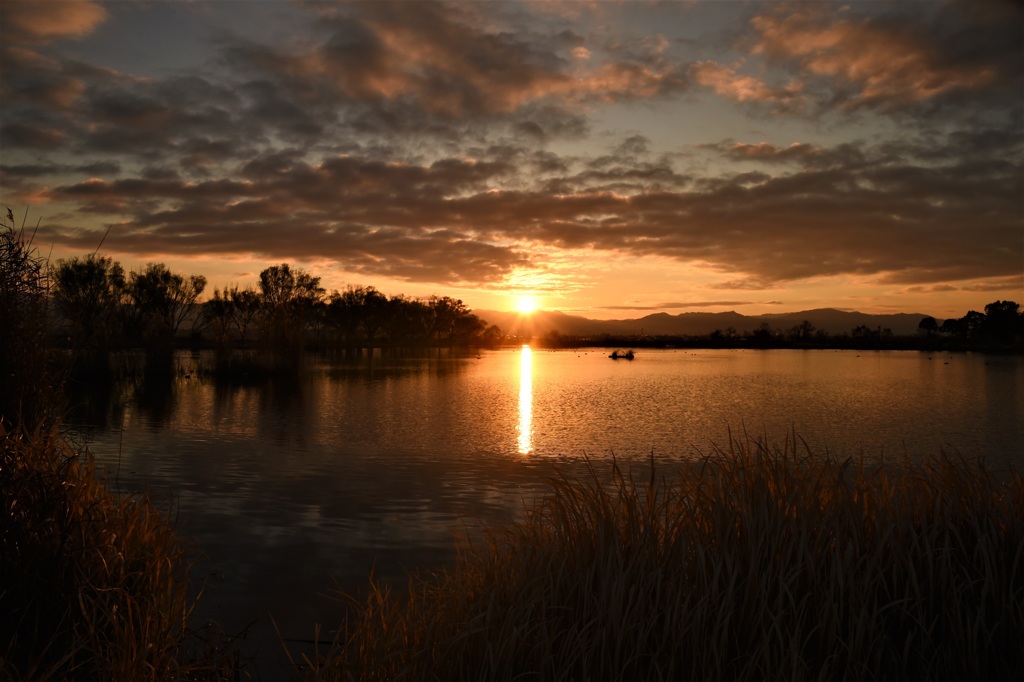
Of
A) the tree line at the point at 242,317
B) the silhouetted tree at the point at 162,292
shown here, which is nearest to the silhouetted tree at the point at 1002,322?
the tree line at the point at 242,317

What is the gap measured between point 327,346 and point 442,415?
82913 millimetres

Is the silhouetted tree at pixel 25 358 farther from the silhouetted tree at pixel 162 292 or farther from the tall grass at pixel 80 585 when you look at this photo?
the silhouetted tree at pixel 162 292

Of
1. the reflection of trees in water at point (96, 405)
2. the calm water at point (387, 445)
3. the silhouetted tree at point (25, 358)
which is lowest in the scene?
the calm water at point (387, 445)

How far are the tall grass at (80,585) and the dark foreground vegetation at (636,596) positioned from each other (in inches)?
0.8

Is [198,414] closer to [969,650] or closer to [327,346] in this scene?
[969,650]

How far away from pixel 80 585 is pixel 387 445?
1424 cm

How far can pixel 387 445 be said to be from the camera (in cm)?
1995

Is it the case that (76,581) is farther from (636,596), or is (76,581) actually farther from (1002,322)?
(1002,322)

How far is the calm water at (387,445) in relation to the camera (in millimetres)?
9648

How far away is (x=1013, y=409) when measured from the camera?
96.8 ft

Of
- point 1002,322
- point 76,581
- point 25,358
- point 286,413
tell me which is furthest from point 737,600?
point 1002,322

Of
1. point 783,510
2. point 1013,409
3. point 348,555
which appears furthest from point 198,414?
point 1013,409

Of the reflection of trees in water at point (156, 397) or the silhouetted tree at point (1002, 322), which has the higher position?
the silhouetted tree at point (1002, 322)

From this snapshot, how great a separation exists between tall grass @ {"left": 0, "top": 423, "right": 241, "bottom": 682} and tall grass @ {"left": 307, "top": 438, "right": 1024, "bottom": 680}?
1370 millimetres
